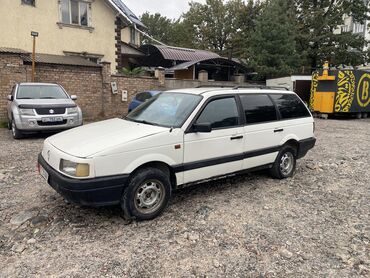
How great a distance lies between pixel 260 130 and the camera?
4.96 meters

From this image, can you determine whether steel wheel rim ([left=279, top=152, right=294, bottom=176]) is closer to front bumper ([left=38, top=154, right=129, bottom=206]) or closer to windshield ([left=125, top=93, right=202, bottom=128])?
windshield ([left=125, top=93, right=202, bottom=128])

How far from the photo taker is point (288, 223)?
12.7ft

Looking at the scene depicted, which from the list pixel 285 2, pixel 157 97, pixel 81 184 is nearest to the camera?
pixel 81 184

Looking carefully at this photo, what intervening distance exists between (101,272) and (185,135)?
1.89 metres

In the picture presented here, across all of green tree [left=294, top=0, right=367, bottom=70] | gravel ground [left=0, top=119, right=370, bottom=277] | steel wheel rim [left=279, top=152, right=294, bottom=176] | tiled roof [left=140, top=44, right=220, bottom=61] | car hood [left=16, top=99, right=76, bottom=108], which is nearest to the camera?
gravel ground [left=0, top=119, right=370, bottom=277]

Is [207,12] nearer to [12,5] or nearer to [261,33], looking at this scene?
[261,33]

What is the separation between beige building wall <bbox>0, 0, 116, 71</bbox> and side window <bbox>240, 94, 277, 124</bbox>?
45.9 feet

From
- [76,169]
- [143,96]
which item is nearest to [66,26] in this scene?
[143,96]

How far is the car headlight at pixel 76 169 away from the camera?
10.8ft

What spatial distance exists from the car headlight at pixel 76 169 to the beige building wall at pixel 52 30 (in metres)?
14.3

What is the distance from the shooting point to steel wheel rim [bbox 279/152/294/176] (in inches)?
218

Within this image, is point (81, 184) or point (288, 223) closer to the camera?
point (81, 184)

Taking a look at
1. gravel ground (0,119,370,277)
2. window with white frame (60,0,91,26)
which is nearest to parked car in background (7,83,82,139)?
gravel ground (0,119,370,277)

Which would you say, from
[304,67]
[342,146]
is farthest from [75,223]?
[304,67]
